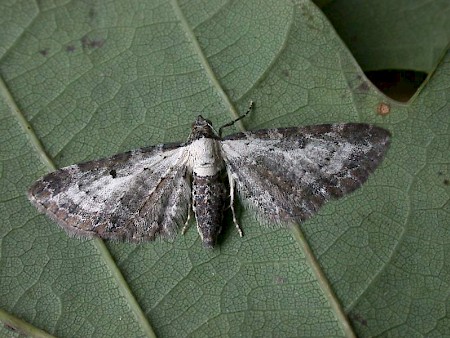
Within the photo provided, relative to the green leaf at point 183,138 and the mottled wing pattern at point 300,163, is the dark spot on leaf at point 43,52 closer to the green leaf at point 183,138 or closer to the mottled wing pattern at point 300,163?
the green leaf at point 183,138

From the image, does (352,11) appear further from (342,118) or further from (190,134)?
(190,134)

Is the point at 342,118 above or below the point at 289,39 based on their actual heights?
below

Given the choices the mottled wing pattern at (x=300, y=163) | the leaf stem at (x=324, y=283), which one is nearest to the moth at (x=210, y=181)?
the mottled wing pattern at (x=300, y=163)

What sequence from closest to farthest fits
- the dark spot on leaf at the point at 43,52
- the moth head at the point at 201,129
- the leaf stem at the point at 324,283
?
the leaf stem at the point at 324,283 → the moth head at the point at 201,129 → the dark spot on leaf at the point at 43,52

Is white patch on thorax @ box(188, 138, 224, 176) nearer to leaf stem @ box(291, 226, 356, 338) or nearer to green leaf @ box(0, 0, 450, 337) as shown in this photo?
green leaf @ box(0, 0, 450, 337)

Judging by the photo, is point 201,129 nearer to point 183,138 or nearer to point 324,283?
point 183,138

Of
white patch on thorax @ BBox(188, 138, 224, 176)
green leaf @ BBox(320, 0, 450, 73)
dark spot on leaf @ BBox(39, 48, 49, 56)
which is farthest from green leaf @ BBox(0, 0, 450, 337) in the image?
green leaf @ BBox(320, 0, 450, 73)

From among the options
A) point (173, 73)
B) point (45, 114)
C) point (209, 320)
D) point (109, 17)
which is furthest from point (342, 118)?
point (45, 114)

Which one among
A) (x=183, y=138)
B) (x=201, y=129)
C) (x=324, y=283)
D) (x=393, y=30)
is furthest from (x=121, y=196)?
(x=393, y=30)
